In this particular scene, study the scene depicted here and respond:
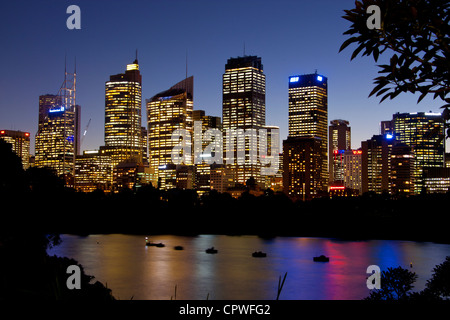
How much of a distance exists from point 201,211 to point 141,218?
14961 millimetres

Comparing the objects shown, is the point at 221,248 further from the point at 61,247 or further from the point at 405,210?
the point at 405,210

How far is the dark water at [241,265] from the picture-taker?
50.5 meters

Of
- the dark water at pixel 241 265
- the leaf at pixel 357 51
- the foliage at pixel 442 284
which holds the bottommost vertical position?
the dark water at pixel 241 265

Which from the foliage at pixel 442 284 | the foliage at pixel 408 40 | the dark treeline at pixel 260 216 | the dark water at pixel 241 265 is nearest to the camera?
the foliage at pixel 408 40

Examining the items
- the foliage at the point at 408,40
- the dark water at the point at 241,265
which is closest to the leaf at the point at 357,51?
the foliage at the point at 408,40

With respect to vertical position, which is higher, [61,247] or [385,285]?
[385,285]

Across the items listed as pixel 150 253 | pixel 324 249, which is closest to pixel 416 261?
pixel 324 249

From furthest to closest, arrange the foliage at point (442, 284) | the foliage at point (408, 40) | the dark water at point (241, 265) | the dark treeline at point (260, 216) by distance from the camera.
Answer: the dark treeline at point (260, 216) < the dark water at point (241, 265) < the foliage at point (442, 284) < the foliage at point (408, 40)

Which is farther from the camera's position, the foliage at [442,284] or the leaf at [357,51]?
the foliage at [442,284]

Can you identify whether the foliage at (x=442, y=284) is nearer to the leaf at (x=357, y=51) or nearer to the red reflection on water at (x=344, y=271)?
the leaf at (x=357, y=51)

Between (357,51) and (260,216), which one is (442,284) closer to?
(357,51)
